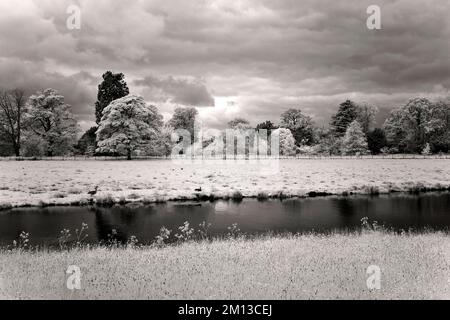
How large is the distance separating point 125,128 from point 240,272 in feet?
158

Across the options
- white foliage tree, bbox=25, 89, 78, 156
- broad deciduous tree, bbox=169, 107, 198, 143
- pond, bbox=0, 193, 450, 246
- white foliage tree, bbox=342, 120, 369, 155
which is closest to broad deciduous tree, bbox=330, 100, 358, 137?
white foliage tree, bbox=342, 120, 369, 155

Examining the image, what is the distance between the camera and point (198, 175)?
3603 centimetres

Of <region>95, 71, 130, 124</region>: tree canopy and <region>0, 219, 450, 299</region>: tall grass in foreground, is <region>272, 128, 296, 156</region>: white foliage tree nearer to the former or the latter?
<region>95, 71, 130, 124</region>: tree canopy

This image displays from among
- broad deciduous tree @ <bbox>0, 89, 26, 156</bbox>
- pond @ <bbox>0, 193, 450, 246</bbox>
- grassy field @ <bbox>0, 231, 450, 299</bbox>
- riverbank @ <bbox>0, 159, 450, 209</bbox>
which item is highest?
broad deciduous tree @ <bbox>0, 89, 26, 156</bbox>

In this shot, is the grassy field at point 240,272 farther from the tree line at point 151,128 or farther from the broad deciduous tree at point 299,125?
the broad deciduous tree at point 299,125

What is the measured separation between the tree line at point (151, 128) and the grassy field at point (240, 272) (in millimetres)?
44148

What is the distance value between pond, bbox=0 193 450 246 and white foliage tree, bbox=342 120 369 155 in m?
55.9

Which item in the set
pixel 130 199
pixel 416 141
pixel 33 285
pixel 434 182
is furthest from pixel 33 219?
pixel 416 141

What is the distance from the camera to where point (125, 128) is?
2154 inches

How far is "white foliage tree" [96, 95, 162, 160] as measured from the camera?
53781 millimetres

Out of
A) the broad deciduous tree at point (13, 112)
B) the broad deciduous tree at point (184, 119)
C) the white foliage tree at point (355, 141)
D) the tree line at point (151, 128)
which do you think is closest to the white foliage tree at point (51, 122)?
the tree line at point (151, 128)

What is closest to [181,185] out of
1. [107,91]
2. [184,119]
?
[107,91]

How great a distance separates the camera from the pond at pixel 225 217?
1709cm

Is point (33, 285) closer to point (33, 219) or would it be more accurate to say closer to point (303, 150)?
point (33, 219)
